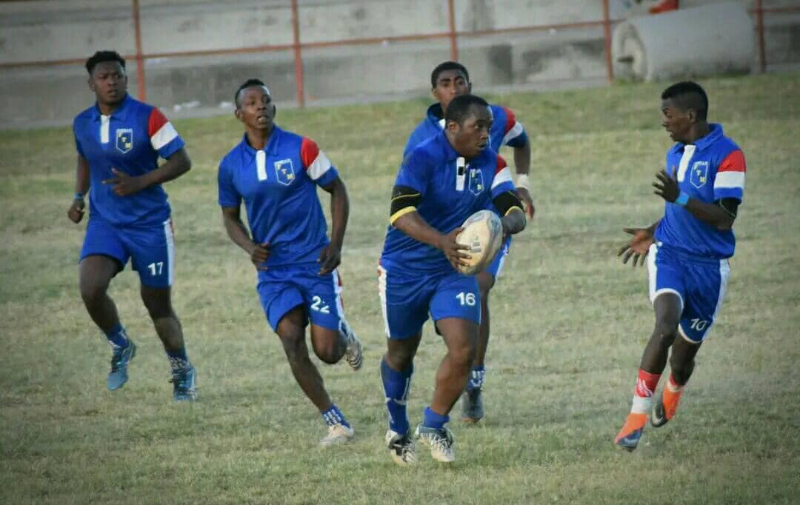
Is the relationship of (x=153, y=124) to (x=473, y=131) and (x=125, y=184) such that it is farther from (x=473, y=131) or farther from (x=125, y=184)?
(x=473, y=131)

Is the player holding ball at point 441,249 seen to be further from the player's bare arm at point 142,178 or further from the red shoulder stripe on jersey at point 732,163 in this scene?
the player's bare arm at point 142,178

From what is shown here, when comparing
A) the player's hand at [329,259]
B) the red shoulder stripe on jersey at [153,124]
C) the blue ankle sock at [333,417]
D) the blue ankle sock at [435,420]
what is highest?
the red shoulder stripe on jersey at [153,124]

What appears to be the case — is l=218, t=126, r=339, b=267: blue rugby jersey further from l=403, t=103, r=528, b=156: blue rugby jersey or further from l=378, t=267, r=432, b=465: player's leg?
l=403, t=103, r=528, b=156: blue rugby jersey

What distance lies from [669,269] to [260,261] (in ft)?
8.30

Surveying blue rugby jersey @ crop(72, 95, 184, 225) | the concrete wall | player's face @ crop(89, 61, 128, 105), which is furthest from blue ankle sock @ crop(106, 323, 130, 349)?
the concrete wall

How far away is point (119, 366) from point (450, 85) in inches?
131

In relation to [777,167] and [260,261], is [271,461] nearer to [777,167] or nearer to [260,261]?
[260,261]

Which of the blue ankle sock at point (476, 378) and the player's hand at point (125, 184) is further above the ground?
the player's hand at point (125, 184)

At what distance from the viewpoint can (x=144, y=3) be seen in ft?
118

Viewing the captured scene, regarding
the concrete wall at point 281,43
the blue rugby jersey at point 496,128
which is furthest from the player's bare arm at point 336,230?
the concrete wall at point 281,43

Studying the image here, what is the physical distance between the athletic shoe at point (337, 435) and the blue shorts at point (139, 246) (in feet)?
7.54

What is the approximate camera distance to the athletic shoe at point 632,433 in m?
8.38

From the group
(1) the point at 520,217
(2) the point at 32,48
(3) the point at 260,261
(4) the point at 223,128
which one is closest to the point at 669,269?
(1) the point at 520,217

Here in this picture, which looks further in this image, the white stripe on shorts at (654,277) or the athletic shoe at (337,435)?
the athletic shoe at (337,435)
